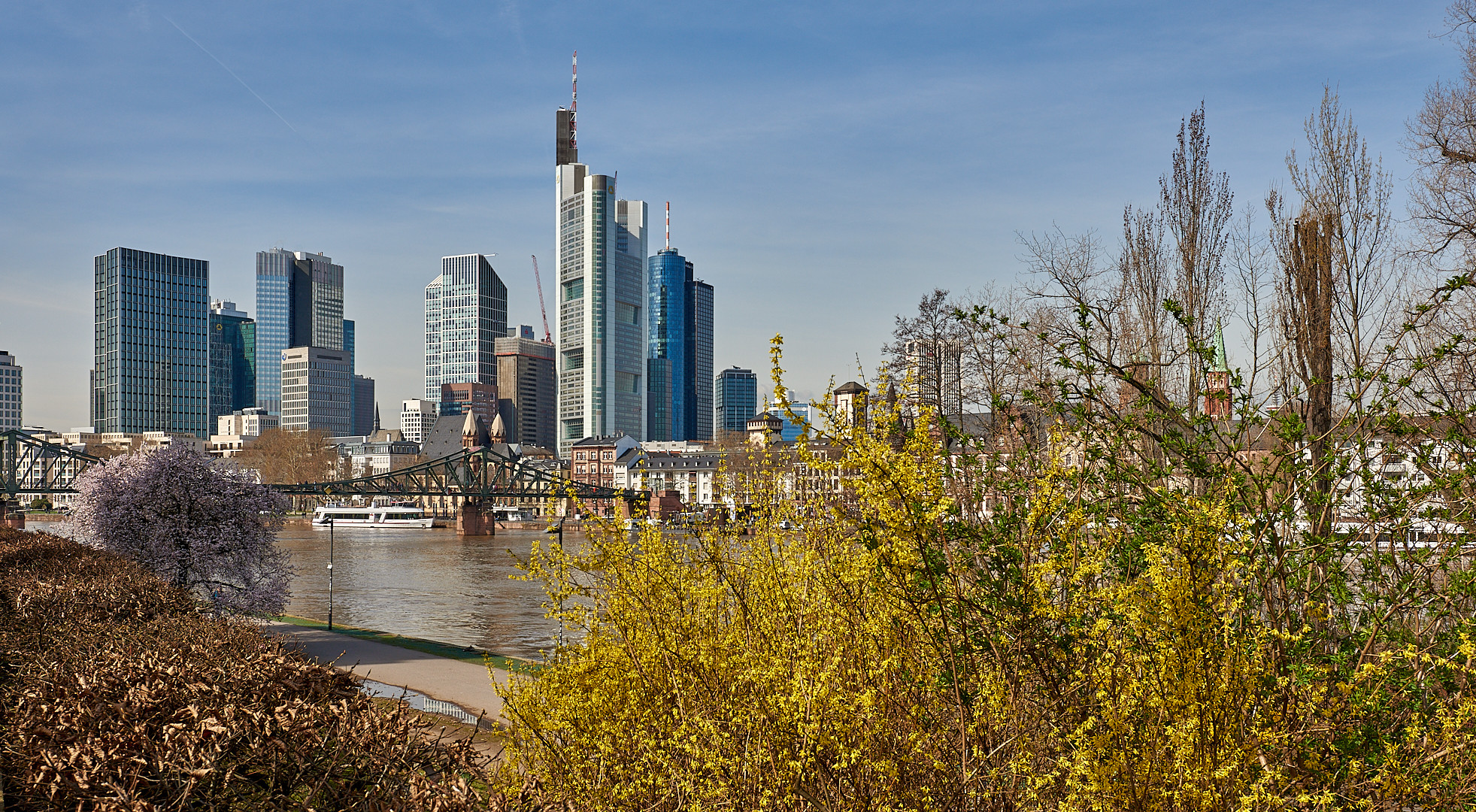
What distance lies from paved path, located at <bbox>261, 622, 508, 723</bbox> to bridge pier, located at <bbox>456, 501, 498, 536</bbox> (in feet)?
237

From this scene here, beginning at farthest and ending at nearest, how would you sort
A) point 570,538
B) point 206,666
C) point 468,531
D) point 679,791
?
point 468,531 → point 570,538 → point 206,666 → point 679,791

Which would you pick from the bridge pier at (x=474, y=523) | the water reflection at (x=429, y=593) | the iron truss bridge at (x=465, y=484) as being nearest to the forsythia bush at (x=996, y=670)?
the water reflection at (x=429, y=593)

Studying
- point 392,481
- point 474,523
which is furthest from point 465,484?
point 474,523

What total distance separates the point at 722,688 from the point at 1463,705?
3035mm

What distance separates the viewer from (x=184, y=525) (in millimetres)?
21406

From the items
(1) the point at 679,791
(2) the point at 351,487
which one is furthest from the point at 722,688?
(2) the point at 351,487

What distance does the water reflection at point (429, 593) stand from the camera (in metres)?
29.2

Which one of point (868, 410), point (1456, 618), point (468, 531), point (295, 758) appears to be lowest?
point (468, 531)

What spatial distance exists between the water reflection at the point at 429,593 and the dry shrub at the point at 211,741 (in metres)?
3.73

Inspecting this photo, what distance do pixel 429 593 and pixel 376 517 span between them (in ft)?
237

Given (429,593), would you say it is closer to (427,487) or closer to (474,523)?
(474,523)

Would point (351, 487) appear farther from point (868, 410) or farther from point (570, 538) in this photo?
point (868, 410)

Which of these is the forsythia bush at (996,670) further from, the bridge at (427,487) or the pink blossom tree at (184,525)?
the bridge at (427,487)

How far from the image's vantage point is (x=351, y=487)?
345ft
